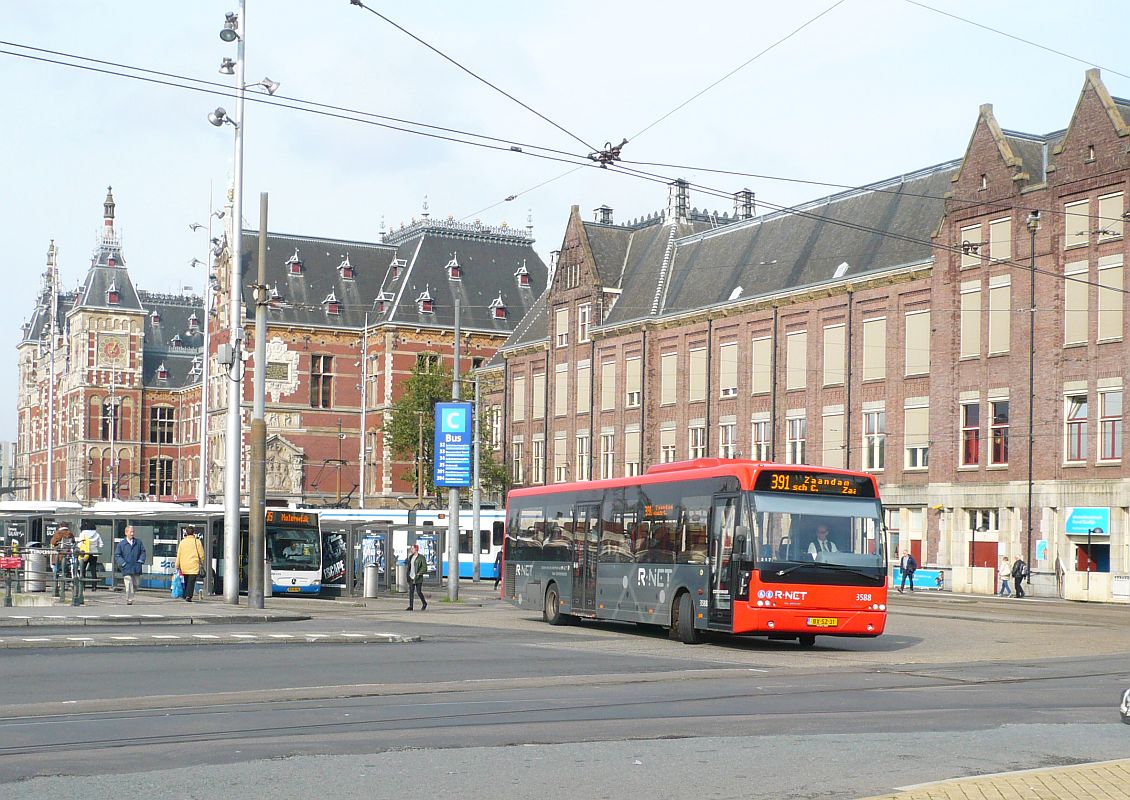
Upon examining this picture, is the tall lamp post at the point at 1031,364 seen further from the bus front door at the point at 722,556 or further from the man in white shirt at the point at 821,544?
the bus front door at the point at 722,556

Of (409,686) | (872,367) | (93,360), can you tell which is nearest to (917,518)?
(872,367)

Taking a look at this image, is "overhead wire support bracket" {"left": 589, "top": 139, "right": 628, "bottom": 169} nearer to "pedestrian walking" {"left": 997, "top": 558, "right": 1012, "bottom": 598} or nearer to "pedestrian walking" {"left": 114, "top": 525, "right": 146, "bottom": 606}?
"pedestrian walking" {"left": 114, "top": 525, "right": 146, "bottom": 606}

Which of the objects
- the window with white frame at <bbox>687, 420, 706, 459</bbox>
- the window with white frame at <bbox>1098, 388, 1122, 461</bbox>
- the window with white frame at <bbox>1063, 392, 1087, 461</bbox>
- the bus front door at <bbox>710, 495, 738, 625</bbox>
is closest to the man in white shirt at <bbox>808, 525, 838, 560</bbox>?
the bus front door at <bbox>710, 495, 738, 625</bbox>

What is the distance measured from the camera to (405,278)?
96.8 metres

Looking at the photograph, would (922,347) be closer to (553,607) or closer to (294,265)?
(553,607)

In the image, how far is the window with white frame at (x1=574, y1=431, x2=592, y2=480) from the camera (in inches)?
2997

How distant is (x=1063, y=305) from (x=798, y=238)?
15.4 m

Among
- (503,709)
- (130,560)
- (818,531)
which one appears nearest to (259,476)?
(130,560)

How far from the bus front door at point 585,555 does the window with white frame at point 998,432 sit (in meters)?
28.0

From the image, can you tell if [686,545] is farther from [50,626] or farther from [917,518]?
[917,518]

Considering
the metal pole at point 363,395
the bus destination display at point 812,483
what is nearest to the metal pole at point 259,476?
the bus destination display at point 812,483

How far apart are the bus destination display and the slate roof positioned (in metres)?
69.6

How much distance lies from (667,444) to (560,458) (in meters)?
9.15

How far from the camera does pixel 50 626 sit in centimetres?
2777
